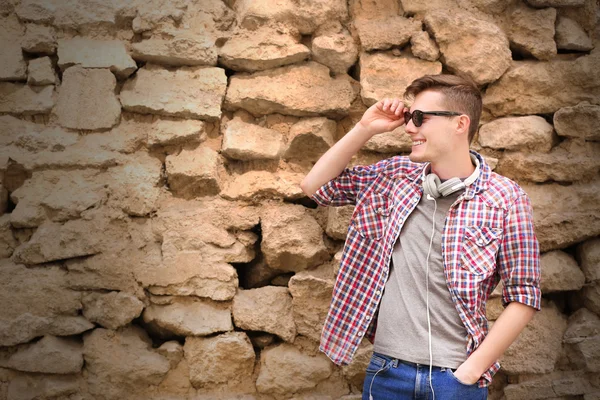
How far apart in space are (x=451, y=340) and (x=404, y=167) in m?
0.64

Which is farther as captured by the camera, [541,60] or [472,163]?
[541,60]

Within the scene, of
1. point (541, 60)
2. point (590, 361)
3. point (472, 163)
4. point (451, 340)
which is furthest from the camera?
point (541, 60)

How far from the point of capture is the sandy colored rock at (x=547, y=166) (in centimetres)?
281

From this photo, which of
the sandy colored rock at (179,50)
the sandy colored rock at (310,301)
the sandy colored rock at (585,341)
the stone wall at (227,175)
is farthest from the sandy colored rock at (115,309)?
the sandy colored rock at (585,341)

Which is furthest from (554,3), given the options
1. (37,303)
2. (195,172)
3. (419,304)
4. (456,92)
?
(37,303)

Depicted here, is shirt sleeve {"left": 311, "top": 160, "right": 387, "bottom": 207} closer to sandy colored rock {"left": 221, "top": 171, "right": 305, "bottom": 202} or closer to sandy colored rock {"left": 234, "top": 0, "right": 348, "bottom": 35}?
sandy colored rock {"left": 221, "top": 171, "right": 305, "bottom": 202}

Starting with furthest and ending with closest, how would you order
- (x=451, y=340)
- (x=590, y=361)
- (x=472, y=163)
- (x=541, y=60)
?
(x=541, y=60) < (x=590, y=361) < (x=472, y=163) < (x=451, y=340)

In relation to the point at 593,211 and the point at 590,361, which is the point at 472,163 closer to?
the point at 593,211

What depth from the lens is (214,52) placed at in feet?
9.27

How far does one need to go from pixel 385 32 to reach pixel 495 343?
4.82 feet

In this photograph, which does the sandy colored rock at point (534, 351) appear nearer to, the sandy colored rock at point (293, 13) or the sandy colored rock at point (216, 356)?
the sandy colored rock at point (216, 356)

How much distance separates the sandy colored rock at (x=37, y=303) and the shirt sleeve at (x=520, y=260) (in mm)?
1691

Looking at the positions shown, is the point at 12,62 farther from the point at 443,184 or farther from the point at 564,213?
the point at 564,213

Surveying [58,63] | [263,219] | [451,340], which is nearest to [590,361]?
[451,340]
